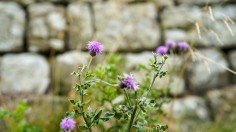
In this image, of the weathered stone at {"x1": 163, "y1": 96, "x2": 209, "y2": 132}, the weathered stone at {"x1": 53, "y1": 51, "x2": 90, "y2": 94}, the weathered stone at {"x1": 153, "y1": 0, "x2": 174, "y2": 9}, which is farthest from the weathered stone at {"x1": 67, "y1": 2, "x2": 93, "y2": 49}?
the weathered stone at {"x1": 163, "y1": 96, "x2": 209, "y2": 132}

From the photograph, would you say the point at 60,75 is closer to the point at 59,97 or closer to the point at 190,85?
the point at 59,97

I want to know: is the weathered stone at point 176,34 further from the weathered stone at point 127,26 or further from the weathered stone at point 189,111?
the weathered stone at point 189,111

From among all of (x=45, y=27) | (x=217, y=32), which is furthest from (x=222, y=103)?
(x=45, y=27)

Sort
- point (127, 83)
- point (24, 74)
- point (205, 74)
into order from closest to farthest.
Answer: point (127, 83), point (24, 74), point (205, 74)

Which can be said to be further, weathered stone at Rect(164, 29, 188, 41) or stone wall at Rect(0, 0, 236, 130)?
weathered stone at Rect(164, 29, 188, 41)

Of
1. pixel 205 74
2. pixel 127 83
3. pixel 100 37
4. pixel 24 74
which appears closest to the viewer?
pixel 127 83

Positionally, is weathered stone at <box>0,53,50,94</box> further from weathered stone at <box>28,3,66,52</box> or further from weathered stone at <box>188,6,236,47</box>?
weathered stone at <box>188,6,236,47</box>

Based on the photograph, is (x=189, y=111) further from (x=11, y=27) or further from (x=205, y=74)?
(x=11, y=27)

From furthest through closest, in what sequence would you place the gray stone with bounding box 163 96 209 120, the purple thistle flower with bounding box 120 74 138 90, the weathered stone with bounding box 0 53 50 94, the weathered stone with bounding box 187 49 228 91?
the weathered stone with bounding box 187 49 228 91
the gray stone with bounding box 163 96 209 120
the weathered stone with bounding box 0 53 50 94
the purple thistle flower with bounding box 120 74 138 90
